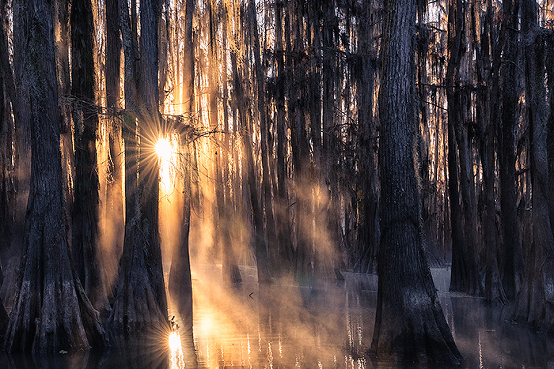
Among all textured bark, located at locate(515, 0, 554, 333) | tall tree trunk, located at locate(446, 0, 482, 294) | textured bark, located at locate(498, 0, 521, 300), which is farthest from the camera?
tall tree trunk, located at locate(446, 0, 482, 294)

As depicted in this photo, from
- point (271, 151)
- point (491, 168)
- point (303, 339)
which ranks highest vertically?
point (271, 151)

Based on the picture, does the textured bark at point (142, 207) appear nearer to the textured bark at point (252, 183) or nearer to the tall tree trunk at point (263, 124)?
the tall tree trunk at point (263, 124)

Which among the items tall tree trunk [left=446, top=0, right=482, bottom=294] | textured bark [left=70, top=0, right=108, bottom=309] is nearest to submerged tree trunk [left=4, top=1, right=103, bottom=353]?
textured bark [left=70, top=0, right=108, bottom=309]

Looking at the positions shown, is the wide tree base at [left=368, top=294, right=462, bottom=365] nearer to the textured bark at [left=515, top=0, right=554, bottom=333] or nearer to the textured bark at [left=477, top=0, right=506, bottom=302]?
the textured bark at [left=515, top=0, right=554, bottom=333]

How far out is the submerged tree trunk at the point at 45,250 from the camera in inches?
423

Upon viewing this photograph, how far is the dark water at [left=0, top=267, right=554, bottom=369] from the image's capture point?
31.1 feet

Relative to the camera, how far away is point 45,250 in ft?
36.4

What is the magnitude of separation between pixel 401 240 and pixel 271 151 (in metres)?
17.5

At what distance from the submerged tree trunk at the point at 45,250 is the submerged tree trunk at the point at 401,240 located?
563 cm

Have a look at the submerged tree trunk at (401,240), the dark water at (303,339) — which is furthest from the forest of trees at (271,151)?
the dark water at (303,339)

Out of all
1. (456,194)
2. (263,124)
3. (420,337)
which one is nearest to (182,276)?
(263,124)

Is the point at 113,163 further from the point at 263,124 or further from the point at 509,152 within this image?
the point at 509,152

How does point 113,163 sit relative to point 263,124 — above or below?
below

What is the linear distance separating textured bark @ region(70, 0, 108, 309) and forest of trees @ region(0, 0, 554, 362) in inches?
1.8
